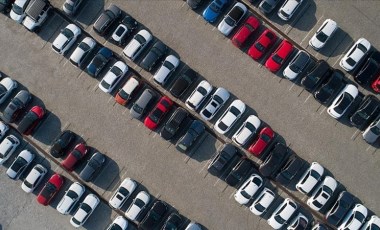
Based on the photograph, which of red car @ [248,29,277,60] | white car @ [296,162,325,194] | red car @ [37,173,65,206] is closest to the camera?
white car @ [296,162,325,194]

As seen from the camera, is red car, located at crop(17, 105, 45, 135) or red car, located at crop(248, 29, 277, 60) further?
red car, located at crop(17, 105, 45, 135)

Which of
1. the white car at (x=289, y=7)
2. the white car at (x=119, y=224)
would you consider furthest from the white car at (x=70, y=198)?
the white car at (x=289, y=7)

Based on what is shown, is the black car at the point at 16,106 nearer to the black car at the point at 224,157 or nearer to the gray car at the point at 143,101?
the gray car at the point at 143,101

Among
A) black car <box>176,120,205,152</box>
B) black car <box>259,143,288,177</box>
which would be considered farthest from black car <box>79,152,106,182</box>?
black car <box>259,143,288,177</box>

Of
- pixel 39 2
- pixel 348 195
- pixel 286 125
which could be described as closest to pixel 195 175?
pixel 286 125

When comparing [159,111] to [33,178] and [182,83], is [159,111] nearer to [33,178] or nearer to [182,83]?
[182,83]

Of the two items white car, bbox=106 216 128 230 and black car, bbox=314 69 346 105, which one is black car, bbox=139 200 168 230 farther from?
black car, bbox=314 69 346 105

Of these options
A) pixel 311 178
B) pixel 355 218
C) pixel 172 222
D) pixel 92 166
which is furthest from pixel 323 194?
pixel 92 166

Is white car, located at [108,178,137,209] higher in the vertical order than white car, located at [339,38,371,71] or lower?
lower
